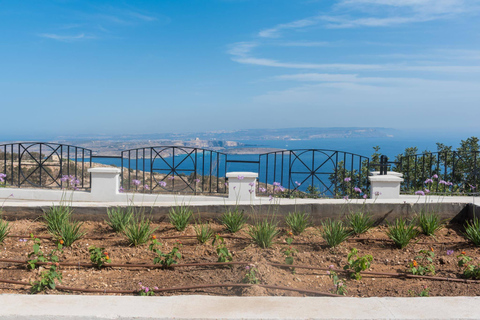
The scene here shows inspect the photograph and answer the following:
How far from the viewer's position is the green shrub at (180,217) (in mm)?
4438

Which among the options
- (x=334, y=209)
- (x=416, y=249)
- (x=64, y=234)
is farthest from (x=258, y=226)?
(x=64, y=234)

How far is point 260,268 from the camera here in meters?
3.14

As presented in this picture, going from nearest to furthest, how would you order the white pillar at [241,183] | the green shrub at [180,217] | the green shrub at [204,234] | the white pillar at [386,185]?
the green shrub at [204,234], the green shrub at [180,217], the white pillar at [241,183], the white pillar at [386,185]

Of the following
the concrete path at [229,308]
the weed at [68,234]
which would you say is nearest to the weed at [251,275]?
the concrete path at [229,308]

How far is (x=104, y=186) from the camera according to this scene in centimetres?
829

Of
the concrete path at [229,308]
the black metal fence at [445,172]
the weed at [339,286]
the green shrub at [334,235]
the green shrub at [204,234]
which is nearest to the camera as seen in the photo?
the concrete path at [229,308]

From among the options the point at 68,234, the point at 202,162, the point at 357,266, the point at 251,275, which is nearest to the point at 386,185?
the point at 202,162

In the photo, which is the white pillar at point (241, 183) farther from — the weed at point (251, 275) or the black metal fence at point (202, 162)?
the weed at point (251, 275)

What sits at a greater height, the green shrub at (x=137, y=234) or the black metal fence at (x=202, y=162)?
the black metal fence at (x=202, y=162)

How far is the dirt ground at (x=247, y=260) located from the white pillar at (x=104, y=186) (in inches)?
140

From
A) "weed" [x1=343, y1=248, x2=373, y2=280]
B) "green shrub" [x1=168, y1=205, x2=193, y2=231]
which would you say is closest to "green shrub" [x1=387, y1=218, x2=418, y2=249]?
"weed" [x1=343, y1=248, x2=373, y2=280]

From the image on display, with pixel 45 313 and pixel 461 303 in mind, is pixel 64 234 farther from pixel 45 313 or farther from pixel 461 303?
pixel 461 303

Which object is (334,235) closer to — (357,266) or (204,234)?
(357,266)

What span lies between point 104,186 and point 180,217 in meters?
4.43
